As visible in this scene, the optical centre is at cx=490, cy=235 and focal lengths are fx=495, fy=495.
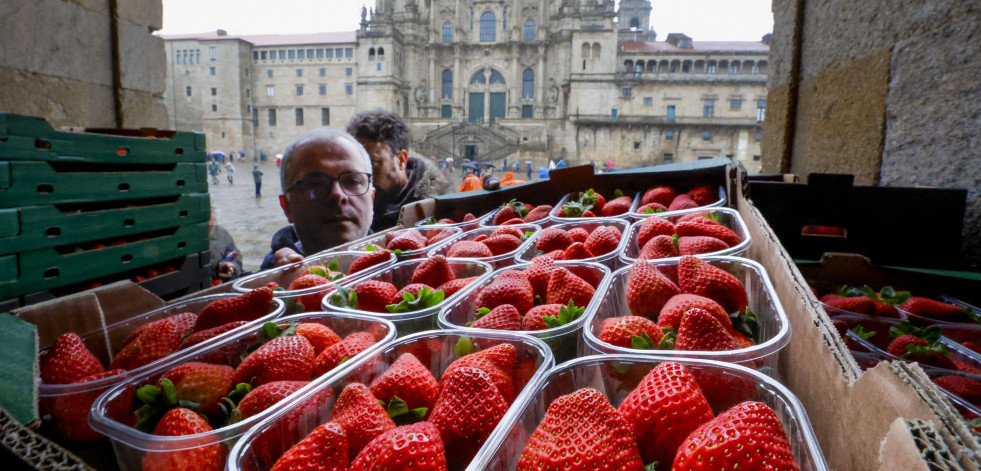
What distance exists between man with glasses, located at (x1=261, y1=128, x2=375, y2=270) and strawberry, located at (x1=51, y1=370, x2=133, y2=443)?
1661 mm

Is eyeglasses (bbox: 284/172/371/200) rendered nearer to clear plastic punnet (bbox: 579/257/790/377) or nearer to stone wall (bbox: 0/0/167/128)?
stone wall (bbox: 0/0/167/128)

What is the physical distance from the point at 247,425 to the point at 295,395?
0.08m

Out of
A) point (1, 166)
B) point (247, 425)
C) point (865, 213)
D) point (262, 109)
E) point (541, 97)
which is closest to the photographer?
point (247, 425)

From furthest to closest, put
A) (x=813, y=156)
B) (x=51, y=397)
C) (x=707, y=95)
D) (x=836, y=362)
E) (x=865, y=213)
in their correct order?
1. (x=707, y=95)
2. (x=813, y=156)
3. (x=865, y=213)
4. (x=51, y=397)
5. (x=836, y=362)

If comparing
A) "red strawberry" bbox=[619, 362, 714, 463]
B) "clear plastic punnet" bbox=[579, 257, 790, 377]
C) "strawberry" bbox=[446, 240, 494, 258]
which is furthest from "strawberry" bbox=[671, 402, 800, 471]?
"strawberry" bbox=[446, 240, 494, 258]

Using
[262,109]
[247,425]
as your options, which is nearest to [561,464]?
[247,425]

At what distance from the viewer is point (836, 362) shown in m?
0.62

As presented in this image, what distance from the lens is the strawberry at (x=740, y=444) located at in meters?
0.58

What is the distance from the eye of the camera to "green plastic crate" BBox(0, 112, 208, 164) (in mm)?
1689

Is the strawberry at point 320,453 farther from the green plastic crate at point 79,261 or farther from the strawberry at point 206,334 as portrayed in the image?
the green plastic crate at point 79,261

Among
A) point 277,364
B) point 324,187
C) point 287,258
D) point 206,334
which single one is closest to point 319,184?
point 324,187

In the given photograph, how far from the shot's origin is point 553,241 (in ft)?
5.62

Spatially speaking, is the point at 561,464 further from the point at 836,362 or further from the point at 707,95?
the point at 707,95

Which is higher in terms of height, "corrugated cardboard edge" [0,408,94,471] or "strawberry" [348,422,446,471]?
"corrugated cardboard edge" [0,408,94,471]
